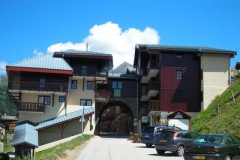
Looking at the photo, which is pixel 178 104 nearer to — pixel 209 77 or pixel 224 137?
pixel 209 77

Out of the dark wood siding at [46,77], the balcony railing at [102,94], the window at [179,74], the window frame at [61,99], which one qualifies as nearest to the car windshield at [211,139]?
the window at [179,74]

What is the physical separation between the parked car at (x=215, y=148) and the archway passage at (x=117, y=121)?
39696mm

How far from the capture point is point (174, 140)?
19969mm

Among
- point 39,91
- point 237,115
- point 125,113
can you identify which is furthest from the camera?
point 125,113

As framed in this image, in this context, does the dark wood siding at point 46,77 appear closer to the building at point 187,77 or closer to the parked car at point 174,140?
the building at point 187,77

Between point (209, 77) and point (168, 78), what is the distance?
5.15 m

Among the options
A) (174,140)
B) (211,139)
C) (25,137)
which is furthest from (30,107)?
(211,139)

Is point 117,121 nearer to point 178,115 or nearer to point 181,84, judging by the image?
point 181,84

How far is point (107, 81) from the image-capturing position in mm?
52219

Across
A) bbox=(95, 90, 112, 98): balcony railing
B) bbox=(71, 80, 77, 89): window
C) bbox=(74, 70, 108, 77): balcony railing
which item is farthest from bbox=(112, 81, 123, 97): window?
bbox=(71, 80, 77, 89): window

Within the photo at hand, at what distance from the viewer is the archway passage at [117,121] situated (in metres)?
67.9

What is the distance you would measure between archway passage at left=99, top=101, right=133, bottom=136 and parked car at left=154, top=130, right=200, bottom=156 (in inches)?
1337

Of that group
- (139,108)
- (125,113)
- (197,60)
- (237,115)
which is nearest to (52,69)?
(139,108)

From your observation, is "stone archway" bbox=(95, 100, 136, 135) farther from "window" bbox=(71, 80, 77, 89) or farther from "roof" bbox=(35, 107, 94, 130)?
"roof" bbox=(35, 107, 94, 130)
